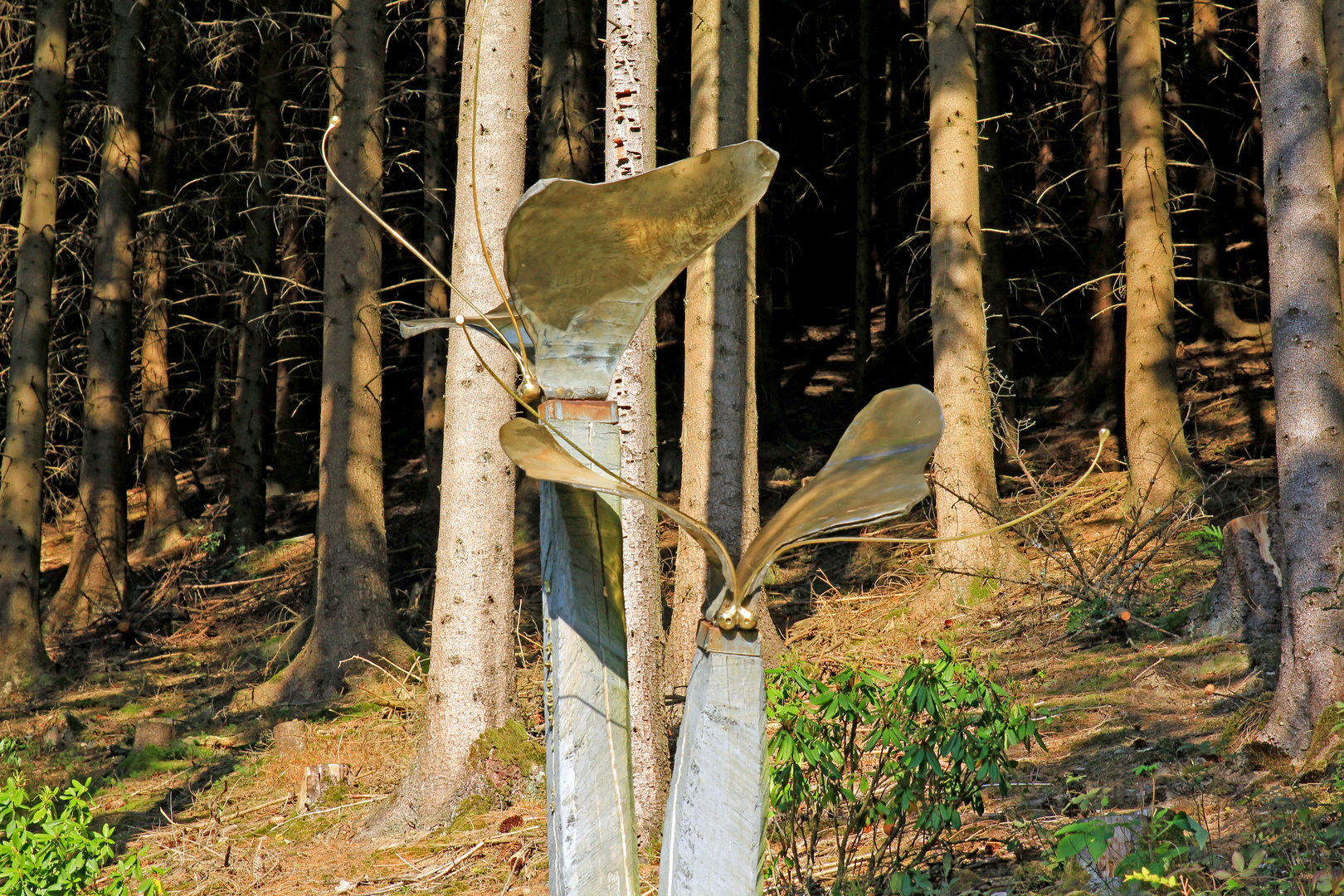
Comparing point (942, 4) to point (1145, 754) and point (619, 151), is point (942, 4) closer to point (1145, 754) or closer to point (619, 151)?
point (619, 151)

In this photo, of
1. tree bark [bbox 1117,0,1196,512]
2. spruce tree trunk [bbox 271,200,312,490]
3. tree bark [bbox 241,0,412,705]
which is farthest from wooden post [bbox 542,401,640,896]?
spruce tree trunk [bbox 271,200,312,490]

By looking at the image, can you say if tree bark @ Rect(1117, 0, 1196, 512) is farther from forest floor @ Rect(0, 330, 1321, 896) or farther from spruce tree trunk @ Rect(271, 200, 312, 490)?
spruce tree trunk @ Rect(271, 200, 312, 490)

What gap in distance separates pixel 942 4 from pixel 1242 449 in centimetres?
545

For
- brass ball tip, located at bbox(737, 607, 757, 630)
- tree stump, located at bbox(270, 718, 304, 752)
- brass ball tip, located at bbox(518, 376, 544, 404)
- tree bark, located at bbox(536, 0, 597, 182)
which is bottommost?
tree stump, located at bbox(270, 718, 304, 752)

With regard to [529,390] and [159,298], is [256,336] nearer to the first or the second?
[159,298]

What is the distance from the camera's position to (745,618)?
197 cm

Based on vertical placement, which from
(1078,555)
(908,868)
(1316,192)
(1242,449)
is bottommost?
(908,868)

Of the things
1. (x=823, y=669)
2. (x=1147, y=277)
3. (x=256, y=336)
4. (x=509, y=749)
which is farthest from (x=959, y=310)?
(x=256, y=336)

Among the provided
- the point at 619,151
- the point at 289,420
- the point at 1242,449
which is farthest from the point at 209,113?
the point at 1242,449

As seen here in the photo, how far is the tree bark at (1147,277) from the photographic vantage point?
358 inches

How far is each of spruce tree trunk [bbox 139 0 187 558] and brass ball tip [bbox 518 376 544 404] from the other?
Answer: 13707 millimetres

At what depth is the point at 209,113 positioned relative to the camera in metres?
13.8

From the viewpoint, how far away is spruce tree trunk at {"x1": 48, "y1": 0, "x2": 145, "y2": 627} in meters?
12.4

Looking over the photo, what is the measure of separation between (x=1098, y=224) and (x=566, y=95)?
6239mm
